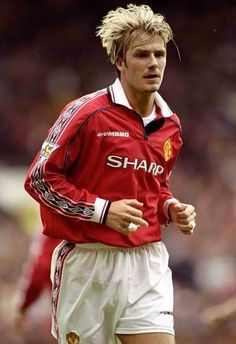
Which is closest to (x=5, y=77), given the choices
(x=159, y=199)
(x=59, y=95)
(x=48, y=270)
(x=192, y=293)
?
(x=59, y=95)

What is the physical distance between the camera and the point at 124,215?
4.17 meters

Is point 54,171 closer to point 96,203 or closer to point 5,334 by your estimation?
point 96,203

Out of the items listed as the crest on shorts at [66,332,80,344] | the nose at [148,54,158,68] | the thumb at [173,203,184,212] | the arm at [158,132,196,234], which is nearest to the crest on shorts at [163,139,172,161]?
the arm at [158,132,196,234]

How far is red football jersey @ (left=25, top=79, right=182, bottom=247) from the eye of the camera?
4.30 meters

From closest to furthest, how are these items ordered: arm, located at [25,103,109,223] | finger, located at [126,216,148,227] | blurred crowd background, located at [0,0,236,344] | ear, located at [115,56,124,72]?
finger, located at [126,216,148,227] → arm, located at [25,103,109,223] → ear, located at [115,56,124,72] → blurred crowd background, located at [0,0,236,344]

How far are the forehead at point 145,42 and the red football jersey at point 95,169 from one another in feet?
0.60

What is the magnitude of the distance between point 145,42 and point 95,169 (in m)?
0.52

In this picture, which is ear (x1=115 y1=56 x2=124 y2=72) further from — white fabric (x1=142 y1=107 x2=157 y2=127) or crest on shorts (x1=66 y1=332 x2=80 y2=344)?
crest on shorts (x1=66 y1=332 x2=80 y2=344)

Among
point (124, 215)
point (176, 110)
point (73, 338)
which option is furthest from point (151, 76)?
point (176, 110)

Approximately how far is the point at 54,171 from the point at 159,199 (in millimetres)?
494

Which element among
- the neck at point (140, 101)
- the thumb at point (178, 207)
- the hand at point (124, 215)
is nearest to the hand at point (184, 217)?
the thumb at point (178, 207)

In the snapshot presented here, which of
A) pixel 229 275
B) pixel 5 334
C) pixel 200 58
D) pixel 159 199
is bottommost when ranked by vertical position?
pixel 5 334

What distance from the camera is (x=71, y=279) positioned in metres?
4.47

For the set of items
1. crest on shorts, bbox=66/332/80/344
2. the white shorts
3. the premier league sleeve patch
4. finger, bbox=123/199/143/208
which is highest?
the premier league sleeve patch
